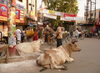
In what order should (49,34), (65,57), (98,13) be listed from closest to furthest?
(65,57)
(49,34)
(98,13)

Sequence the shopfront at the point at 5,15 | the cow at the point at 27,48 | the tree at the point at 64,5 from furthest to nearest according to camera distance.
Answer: the tree at the point at 64,5
the shopfront at the point at 5,15
the cow at the point at 27,48

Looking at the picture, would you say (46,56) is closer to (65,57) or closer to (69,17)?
(65,57)

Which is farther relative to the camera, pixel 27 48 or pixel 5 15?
pixel 5 15

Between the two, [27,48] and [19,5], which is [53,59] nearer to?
[27,48]

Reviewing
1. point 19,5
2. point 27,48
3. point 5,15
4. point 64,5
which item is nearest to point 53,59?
point 27,48

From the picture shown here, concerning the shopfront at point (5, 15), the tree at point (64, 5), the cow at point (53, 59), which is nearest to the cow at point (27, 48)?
the cow at point (53, 59)

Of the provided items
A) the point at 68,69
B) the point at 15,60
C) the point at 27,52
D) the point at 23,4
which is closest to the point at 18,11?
the point at 23,4

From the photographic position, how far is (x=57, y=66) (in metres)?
7.57

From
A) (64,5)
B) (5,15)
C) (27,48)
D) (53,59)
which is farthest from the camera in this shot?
(64,5)

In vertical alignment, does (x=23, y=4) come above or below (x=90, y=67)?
above

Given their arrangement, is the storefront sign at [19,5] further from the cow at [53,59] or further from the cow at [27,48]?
the cow at [53,59]

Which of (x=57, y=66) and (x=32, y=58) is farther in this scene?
(x=32, y=58)

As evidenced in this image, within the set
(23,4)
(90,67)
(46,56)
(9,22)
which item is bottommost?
(90,67)

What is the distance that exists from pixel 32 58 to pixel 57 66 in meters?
2.24
